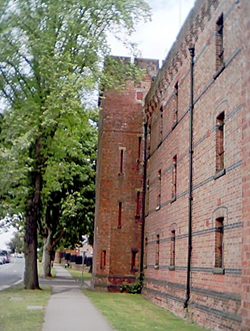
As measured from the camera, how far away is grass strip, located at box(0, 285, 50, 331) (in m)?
13.5

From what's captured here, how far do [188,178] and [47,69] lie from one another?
8.80 meters

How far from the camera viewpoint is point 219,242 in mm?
14469

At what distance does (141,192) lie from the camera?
28391 millimetres

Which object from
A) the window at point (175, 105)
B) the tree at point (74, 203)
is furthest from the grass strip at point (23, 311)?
the tree at point (74, 203)

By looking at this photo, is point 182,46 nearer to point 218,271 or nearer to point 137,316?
point 218,271

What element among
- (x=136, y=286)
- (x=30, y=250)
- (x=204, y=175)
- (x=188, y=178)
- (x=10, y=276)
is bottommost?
(x=10, y=276)

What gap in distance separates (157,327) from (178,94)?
30.5 ft

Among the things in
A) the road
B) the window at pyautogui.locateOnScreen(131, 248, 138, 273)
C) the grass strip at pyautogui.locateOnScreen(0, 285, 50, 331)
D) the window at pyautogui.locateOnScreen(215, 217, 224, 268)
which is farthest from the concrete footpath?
the road

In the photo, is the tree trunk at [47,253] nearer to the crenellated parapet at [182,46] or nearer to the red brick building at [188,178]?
the red brick building at [188,178]

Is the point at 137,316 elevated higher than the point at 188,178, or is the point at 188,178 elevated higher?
the point at 188,178

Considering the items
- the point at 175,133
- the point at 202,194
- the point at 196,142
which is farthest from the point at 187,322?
the point at 175,133

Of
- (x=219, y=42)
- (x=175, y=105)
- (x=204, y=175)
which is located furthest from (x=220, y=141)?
(x=175, y=105)

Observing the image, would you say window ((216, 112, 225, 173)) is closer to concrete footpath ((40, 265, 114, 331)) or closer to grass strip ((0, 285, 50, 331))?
concrete footpath ((40, 265, 114, 331))

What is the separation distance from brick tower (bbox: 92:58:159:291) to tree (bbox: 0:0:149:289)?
204cm
